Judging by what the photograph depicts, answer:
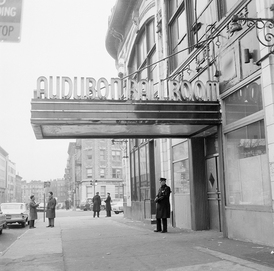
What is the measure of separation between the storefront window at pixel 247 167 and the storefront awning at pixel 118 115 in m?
1.01

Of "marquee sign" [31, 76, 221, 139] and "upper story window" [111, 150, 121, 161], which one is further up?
"upper story window" [111, 150, 121, 161]

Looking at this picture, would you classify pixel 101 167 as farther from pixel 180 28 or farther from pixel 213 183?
pixel 213 183

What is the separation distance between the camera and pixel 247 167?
32.6 feet

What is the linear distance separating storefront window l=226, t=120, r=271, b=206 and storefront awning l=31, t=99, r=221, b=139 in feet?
3.30

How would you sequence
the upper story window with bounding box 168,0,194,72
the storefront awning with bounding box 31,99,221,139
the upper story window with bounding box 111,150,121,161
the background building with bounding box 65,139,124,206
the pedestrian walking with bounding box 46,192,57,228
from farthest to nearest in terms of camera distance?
the upper story window with bounding box 111,150,121,161, the background building with bounding box 65,139,124,206, the pedestrian walking with bounding box 46,192,57,228, the upper story window with bounding box 168,0,194,72, the storefront awning with bounding box 31,99,221,139

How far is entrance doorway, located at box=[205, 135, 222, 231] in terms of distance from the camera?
12.4m

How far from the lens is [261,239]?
29.6 ft

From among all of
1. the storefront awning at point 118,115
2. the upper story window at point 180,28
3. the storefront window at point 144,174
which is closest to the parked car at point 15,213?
the storefront window at point 144,174

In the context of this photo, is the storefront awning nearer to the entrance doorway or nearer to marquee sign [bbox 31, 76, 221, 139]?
marquee sign [bbox 31, 76, 221, 139]

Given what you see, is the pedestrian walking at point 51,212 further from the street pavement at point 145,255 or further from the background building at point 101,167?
the background building at point 101,167

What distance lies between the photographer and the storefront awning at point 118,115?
404 inches

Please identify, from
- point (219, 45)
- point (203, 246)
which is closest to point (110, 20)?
point (219, 45)

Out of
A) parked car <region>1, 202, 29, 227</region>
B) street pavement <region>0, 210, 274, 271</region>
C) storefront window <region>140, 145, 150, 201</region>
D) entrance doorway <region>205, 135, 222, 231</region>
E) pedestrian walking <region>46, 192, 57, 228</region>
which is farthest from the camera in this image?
parked car <region>1, 202, 29, 227</region>

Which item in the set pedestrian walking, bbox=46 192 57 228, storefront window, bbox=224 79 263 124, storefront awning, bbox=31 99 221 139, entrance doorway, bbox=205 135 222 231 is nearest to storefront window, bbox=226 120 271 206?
storefront window, bbox=224 79 263 124
